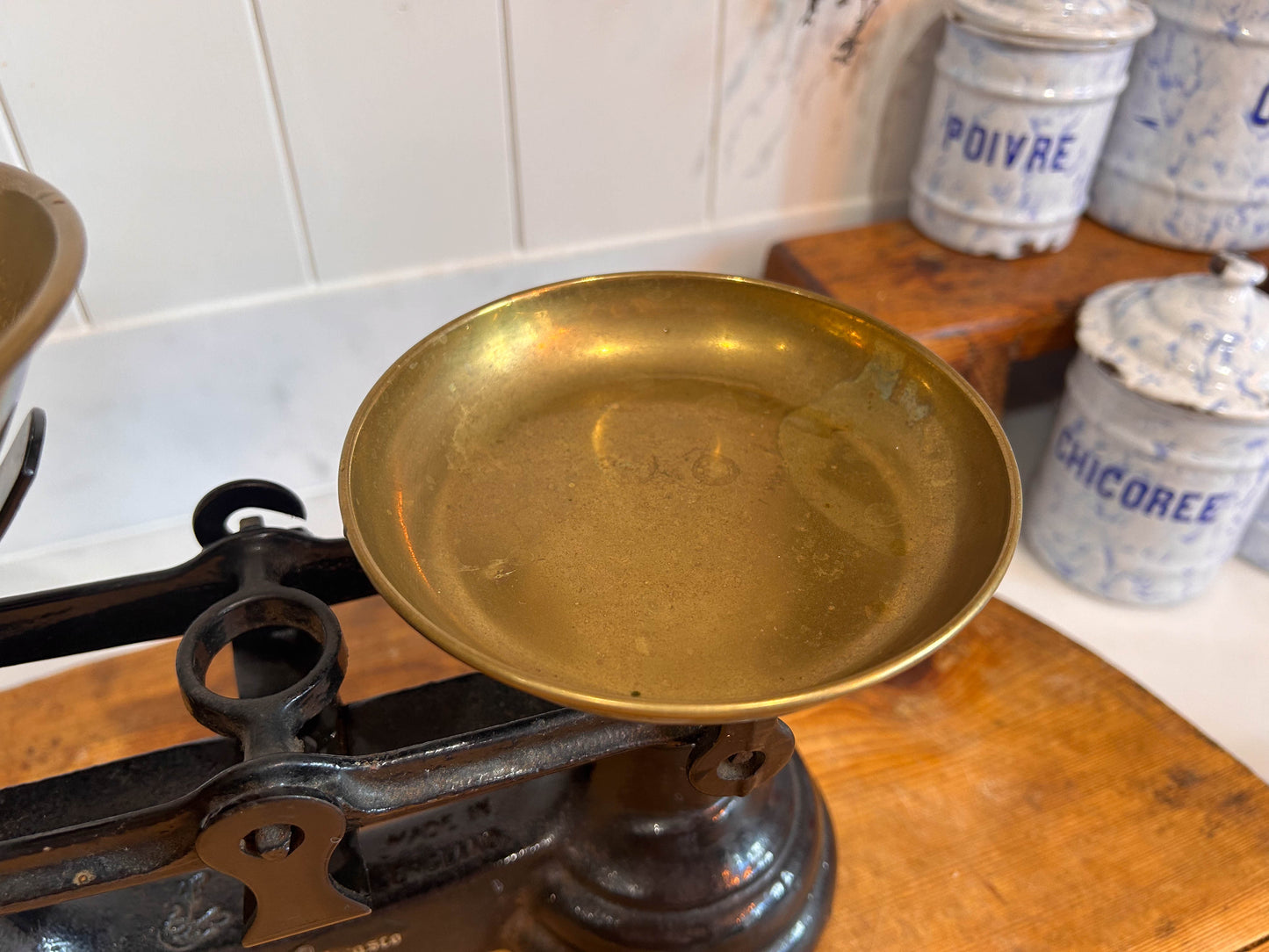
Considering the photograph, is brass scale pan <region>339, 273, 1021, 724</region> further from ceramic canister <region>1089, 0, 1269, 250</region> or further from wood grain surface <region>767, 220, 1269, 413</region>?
ceramic canister <region>1089, 0, 1269, 250</region>

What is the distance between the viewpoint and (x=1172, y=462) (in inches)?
40.0

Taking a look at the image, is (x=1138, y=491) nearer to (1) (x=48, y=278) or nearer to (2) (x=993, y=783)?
(2) (x=993, y=783)

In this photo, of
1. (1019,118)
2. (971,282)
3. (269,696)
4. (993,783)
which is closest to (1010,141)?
(1019,118)

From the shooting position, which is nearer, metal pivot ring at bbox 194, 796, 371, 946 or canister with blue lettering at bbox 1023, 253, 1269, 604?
metal pivot ring at bbox 194, 796, 371, 946

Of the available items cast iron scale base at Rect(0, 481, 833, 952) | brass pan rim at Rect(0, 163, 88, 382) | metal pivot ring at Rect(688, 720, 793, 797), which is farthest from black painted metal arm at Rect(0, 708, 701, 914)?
brass pan rim at Rect(0, 163, 88, 382)

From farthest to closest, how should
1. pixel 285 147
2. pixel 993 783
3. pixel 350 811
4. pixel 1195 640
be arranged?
1. pixel 1195 640
2. pixel 285 147
3. pixel 993 783
4. pixel 350 811

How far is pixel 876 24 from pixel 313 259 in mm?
681

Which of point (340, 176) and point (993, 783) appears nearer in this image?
point (993, 783)

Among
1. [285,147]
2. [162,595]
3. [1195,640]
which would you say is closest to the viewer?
[162,595]

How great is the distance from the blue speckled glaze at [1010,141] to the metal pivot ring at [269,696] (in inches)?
35.0

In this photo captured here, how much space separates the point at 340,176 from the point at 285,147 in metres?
0.06

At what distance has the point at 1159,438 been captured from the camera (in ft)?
3.32

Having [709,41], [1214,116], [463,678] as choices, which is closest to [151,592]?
[463,678]

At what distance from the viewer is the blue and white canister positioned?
3.30ft
